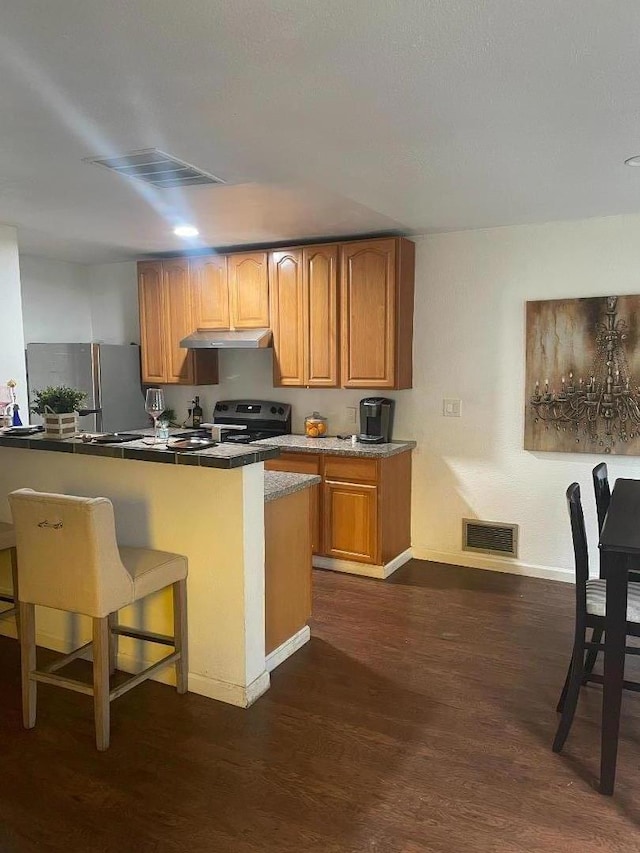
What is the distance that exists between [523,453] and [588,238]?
57.0 inches

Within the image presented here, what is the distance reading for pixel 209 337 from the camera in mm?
5109

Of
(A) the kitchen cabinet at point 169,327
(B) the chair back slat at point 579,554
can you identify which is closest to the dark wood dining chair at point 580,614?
(B) the chair back slat at point 579,554

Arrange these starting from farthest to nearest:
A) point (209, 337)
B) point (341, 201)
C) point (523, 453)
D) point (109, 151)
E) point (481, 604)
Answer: point (209, 337), point (523, 453), point (481, 604), point (341, 201), point (109, 151)

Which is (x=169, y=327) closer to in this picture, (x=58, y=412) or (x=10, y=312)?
(x=10, y=312)

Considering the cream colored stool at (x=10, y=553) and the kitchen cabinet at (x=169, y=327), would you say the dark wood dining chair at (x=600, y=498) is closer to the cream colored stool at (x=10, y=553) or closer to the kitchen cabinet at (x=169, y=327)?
the cream colored stool at (x=10, y=553)

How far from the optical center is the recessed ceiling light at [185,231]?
4.24m

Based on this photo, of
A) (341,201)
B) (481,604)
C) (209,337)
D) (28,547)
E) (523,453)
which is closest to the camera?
(28,547)

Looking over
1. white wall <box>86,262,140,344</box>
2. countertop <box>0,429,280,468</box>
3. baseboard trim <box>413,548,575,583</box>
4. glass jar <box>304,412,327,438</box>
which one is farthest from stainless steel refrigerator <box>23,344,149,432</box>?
baseboard trim <box>413,548,575,583</box>

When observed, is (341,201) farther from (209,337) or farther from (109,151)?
(209,337)

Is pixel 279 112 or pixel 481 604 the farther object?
pixel 481 604

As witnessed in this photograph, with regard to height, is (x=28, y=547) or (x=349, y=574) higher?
(x=28, y=547)

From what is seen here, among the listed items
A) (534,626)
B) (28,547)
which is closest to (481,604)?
(534,626)

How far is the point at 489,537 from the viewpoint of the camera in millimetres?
4559

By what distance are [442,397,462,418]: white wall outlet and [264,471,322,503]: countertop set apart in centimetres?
162
